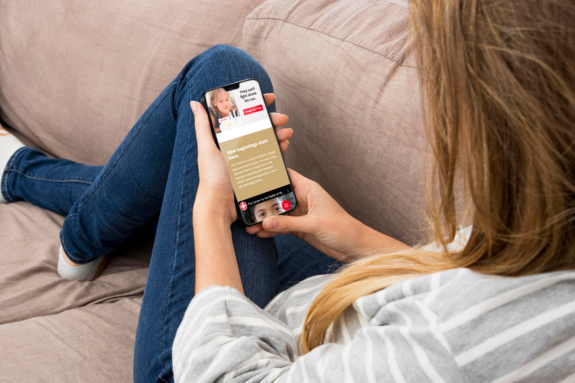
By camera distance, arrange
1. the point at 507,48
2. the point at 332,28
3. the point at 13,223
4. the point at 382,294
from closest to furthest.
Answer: the point at 507,48, the point at 382,294, the point at 332,28, the point at 13,223

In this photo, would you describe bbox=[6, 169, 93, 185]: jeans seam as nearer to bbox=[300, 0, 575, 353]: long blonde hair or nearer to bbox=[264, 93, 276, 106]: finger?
bbox=[264, 93, 276, 106]: finger

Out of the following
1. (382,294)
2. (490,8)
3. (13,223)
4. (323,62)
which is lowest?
(13,223)

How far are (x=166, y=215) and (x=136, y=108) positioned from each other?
0.51 metres

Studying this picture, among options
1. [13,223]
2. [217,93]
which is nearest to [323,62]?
[217,93]

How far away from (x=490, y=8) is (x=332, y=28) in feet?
1.70

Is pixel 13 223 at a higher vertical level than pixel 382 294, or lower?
lower

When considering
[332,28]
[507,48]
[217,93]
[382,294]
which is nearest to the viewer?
[507,48]

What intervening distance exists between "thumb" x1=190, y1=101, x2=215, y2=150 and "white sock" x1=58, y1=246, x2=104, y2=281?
0.41 meters

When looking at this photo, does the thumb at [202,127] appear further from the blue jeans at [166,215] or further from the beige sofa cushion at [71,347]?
the beige sofa cushion at [71,347]

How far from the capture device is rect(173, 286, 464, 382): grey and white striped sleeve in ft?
1.22

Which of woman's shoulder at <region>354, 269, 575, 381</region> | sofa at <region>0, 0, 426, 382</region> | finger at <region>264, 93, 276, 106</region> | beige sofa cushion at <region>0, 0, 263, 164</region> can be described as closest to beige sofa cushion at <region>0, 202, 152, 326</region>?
sofa at <region>0, 0, 426, 382</region>

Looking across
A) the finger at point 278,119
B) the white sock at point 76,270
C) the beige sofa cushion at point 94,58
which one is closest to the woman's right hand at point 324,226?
the finger at point 278,119

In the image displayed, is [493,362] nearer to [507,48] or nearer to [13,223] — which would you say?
[507,48]

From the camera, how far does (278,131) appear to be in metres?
0.76
